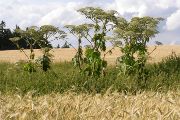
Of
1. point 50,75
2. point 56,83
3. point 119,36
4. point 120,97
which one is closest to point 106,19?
point 119,36

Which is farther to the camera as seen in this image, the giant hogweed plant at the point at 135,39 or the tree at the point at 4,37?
the tree at the point at 4,37

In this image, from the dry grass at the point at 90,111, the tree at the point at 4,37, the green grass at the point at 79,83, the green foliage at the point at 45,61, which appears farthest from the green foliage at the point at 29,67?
the tree at the point at 4,37

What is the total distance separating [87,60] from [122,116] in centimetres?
947

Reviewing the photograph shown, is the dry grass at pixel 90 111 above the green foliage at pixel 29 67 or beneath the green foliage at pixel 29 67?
above

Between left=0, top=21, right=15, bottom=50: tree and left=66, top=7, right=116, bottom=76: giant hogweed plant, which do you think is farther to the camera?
left=0, top=21, right=15, bottom=50: tree

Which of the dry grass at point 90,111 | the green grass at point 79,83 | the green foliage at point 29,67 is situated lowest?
the green grass at point 79,83

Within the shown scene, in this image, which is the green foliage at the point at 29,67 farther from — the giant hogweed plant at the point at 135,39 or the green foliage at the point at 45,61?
the giant hogweed plant at the point at 135,39

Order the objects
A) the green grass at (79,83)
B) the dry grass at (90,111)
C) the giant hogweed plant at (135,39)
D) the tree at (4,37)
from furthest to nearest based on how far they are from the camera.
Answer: the tree at (4,37), the giant hogweed plant at (135,39), the green grass at (79,83), the dry grass at (90,111)

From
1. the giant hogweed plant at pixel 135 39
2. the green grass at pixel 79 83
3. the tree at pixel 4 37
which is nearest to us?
the green grass at pixel 79 83

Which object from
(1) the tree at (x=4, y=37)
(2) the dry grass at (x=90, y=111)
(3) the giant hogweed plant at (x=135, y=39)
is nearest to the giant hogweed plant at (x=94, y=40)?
(3) the giant hogweed plant at (x=135, y=39)

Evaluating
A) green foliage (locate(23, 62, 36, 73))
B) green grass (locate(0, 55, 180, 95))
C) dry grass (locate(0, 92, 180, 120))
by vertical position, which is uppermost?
dry grass (locate(0, 92, 180, 120))

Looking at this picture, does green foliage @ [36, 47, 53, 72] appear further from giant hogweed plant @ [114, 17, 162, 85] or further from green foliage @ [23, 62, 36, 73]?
giant hogweed plant @ [114, 17, 162, 85]

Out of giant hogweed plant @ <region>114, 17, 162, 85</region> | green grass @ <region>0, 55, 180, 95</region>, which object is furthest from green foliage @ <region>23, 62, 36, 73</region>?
giant hogweed plant @ <region>114, 17, 162, 85</region>

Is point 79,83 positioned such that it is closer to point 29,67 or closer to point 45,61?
point 45,61
